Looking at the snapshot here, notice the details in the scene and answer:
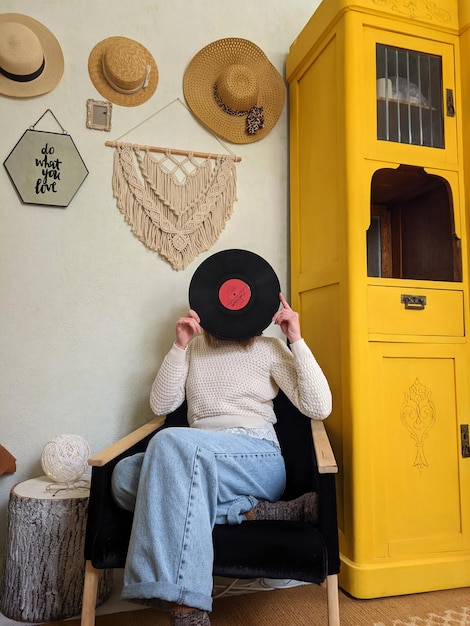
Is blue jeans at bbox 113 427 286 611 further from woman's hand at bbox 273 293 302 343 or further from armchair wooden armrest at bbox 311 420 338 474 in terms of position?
woman's hand at bbox 273 293 302 343

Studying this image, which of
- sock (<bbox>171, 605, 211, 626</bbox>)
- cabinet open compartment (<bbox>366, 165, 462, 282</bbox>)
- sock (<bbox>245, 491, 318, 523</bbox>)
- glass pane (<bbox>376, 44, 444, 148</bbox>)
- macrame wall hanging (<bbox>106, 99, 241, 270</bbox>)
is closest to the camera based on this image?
sock (<bbox>171, 605, 211, 626</bbox>)

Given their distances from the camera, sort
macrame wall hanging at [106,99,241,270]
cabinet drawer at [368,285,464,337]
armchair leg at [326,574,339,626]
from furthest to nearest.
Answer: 1. macrame wall hanging at [106,99,241,270]
2. cabinet drawer at [368,285,464,337]
3. armchair leg at [326,574,339,626]

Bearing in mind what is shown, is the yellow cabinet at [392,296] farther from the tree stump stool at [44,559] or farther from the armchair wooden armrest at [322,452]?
the tree stump stool at [44,559]

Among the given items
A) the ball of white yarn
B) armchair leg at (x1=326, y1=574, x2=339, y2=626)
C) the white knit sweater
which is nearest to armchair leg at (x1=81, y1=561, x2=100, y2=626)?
the ball of white yarn

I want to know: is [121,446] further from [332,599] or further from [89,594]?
[332,599]

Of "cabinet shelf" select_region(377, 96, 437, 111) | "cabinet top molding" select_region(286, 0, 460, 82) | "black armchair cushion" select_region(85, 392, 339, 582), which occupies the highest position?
"cabinet top molding" select_region(286, 0, 460, 82)

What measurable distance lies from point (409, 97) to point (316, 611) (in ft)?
6.02

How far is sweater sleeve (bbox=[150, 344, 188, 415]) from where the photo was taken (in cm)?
171

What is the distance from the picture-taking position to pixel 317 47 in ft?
6.72

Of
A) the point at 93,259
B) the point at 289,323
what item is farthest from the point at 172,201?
the point at 289,323

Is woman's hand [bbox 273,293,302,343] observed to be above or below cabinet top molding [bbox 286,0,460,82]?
below

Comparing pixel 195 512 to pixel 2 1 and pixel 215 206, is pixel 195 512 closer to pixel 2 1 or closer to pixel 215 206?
pixel 215 206

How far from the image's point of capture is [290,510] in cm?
148

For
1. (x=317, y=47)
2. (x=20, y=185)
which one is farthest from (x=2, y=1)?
(x=317, y=47)
